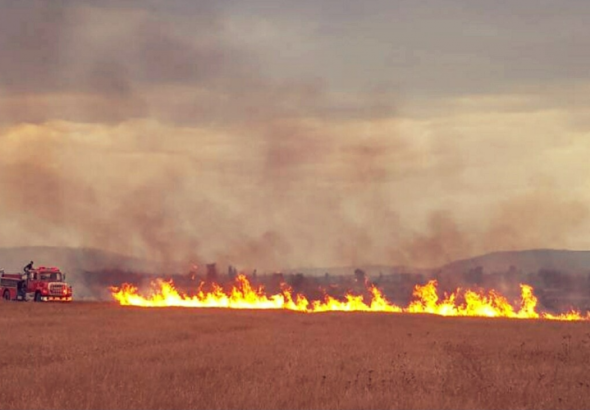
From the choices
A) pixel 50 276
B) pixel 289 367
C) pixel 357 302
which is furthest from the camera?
pixel 50 276

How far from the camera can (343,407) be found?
1579cm

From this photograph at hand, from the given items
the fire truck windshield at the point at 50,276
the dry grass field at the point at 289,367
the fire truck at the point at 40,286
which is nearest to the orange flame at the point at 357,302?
the fire truck at the point at 40,286

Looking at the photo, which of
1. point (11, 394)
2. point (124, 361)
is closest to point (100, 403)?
point (11, 394)

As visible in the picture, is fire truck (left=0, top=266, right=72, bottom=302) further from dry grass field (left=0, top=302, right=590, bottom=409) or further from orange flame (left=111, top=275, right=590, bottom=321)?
dry grass field (left=0, top=302, right=590, bottom=409)

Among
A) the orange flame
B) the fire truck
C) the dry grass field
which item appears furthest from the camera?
the fire truck

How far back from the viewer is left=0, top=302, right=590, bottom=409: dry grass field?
1677 cm

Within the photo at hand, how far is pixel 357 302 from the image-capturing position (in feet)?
214

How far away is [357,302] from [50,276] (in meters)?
26.8

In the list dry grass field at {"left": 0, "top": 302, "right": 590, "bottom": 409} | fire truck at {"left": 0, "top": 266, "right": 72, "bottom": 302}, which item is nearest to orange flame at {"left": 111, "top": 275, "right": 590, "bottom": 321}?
fire truck at {"left": 0, "top": 266, "right": 72, "bottom": 302}

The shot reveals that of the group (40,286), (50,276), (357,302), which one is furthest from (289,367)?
(50,276)

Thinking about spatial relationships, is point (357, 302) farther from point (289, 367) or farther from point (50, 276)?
point (289, 367)

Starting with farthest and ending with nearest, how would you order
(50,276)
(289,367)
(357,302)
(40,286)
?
1. (50,276)
2. (40,286)
3. (357,302)
4. (289,367)

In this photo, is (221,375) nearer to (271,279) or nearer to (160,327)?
(160,327)

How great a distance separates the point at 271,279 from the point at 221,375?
399ft
